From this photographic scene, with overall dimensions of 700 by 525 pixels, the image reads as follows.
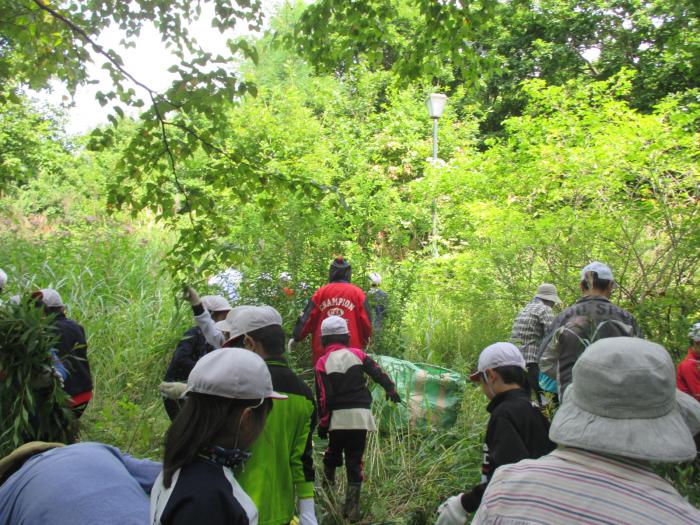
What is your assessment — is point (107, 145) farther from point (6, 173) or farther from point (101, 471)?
point (101, 471)

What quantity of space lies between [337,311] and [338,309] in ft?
0.07

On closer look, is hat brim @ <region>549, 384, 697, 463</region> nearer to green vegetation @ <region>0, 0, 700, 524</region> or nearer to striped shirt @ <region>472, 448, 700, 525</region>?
striped shirt @ <region>472, 448, 700, 525</region>

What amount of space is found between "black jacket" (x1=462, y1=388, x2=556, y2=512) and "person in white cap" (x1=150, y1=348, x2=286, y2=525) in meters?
1.39

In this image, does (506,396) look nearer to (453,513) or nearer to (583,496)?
(453,513)

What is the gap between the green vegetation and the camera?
5.05 m

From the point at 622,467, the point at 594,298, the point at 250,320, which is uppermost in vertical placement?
the point at 250,320

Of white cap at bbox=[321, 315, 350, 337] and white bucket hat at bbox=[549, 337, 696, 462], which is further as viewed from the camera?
white cap at bbox=[321, 315, 350, 337]

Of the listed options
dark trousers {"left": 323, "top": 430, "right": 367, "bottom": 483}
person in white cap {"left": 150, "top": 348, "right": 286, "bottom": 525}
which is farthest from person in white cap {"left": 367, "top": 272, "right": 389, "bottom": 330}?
person in white cap {"left": 150, "top": 348, "right": 286, "bottom": 525}

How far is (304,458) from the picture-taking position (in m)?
3.34

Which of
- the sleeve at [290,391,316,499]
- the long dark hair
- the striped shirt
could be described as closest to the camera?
the striped shirt

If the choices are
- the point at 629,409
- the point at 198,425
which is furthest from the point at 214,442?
the point at 629,409

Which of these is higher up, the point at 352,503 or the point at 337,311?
the point at 337,311

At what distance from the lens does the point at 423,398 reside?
20.6 ft

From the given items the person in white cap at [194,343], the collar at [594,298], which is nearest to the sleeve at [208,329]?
the person in white cap at [194,343]
